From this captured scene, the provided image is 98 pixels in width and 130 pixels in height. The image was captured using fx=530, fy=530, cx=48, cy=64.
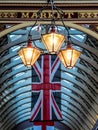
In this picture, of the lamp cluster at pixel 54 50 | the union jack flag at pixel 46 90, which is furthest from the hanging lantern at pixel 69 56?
the union jack flag at pixel 46 90

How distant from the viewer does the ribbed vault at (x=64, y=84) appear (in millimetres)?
21062

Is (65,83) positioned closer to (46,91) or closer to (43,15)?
(46,91)

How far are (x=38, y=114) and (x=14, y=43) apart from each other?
3.64m

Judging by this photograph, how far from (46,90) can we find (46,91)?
0.23 ft

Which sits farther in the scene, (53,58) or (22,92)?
(22,92)

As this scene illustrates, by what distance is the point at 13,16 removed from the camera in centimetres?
1475

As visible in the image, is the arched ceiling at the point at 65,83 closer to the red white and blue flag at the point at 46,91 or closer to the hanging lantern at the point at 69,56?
the red white and blue flag at the point at 46,91

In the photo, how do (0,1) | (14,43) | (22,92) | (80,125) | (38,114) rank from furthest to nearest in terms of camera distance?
(80,125) < (22,92) < (14,43) < (38,114) < (0,1)

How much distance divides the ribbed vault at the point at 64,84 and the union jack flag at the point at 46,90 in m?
0.95

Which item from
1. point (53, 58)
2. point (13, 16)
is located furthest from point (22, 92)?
point (13, 16)

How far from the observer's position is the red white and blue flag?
57.8ft

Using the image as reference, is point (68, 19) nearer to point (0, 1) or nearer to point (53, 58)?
Answer: point (0, 1)

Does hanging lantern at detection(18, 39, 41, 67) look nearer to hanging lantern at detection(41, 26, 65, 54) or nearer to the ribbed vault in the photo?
hanging lantern at detection(41, 26, 65, 54)

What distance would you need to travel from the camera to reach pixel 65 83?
3019cm
